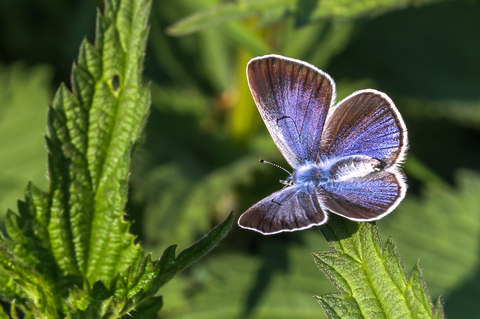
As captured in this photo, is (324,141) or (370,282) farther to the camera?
(324,141)

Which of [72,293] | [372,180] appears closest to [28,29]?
[72,293]

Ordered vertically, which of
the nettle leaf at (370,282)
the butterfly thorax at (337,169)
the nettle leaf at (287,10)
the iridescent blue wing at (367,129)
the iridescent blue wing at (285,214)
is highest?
the nettle leaf at (287,10)

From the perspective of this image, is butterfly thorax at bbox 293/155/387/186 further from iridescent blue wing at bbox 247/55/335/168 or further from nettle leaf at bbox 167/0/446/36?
nettle leaf at bbox 167/0/446/36

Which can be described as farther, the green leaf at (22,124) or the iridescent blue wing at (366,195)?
the green leaf at (22,124)

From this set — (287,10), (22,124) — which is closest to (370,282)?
(287,10)

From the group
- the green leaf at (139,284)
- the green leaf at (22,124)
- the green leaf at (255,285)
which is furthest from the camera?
the green leaf at (22,124)

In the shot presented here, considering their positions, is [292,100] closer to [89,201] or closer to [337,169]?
[337,169]

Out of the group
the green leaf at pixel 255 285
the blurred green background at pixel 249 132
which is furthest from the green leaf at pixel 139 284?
the green leaf at pixel 255 285

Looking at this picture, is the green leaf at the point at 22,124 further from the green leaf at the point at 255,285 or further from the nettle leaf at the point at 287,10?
the nettle leaf at the point at 287,10
